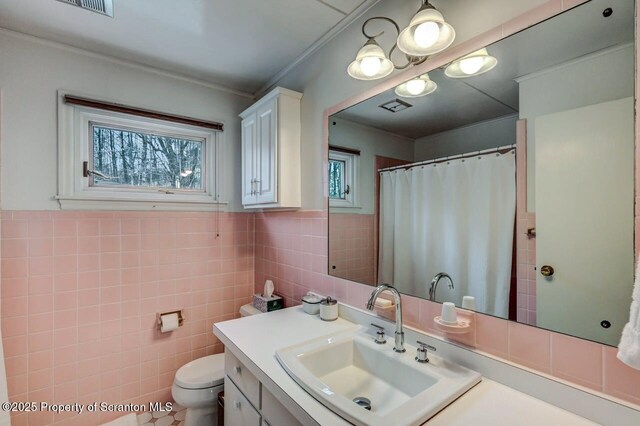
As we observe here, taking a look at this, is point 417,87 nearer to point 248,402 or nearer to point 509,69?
point 509,69

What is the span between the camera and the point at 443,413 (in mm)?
761

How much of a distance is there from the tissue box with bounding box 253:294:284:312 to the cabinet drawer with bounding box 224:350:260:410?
0.57m

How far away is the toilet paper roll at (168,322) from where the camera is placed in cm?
197

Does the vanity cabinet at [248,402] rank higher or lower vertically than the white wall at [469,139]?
lower

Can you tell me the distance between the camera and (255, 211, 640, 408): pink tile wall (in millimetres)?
736

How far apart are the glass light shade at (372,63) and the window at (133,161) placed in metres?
1.37

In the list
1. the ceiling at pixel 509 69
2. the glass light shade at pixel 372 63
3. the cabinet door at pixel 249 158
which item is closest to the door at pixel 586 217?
the ceiling at pixel 509 69

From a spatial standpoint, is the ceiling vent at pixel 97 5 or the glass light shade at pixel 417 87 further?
the ceiling vent at pixel 97 5

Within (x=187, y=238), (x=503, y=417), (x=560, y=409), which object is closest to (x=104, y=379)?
(x=187, y=238)

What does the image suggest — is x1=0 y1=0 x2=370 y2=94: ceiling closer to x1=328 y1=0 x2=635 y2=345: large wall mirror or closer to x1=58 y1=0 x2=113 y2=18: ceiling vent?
x1=58 y1=0 x2=113 y2=18: ceiling vent

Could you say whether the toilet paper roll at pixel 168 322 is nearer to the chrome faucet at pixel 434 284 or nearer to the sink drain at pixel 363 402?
the sink drain at pixel 363 402

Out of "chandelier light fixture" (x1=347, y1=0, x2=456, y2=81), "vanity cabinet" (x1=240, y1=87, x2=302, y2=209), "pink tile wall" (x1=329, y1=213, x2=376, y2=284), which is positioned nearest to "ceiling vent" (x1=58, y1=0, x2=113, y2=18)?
"vanity cabinet" (x1=240, y1=87, x2=302, y2=209)

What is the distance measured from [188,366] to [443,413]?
5.49 feet

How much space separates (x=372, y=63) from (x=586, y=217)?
3.10 ft
